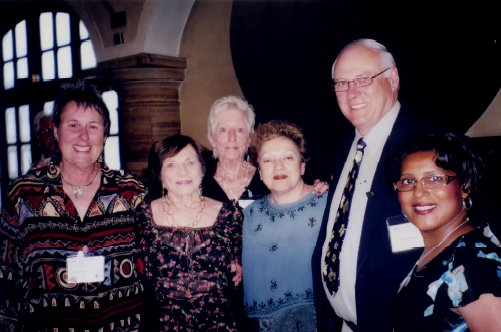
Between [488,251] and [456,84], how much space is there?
2.37 feet

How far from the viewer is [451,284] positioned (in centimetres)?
107

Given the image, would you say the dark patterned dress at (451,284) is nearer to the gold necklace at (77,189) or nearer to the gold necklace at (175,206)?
the gold necklace at (175,206)

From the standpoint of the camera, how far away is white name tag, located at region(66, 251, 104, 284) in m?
1.71

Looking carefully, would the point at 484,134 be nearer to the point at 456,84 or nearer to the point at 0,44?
the point at 456,84

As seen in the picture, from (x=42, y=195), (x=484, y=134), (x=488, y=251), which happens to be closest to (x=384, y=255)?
(x=488, y=251)

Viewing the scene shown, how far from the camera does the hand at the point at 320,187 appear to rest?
1.96m

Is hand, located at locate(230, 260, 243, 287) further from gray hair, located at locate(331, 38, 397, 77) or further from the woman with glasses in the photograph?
gray hair, located at locate(331, 38, 397, 77)

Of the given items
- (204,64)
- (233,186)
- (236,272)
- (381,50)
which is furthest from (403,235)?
(204,64)

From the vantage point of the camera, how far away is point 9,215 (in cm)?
179

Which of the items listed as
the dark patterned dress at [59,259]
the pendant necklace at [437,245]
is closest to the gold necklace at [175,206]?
the dark patterned dress at [59,259]

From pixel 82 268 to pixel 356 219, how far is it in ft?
3.65

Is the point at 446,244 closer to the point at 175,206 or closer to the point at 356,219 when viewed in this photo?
the point at 356,219

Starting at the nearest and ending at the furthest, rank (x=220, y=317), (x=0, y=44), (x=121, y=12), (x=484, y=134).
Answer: (x=220, y=317) → (x=484, y=134) → (x=121, y=12) → (x=0, y=44)

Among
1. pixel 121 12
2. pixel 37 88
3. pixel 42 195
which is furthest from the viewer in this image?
pixel 37 88
